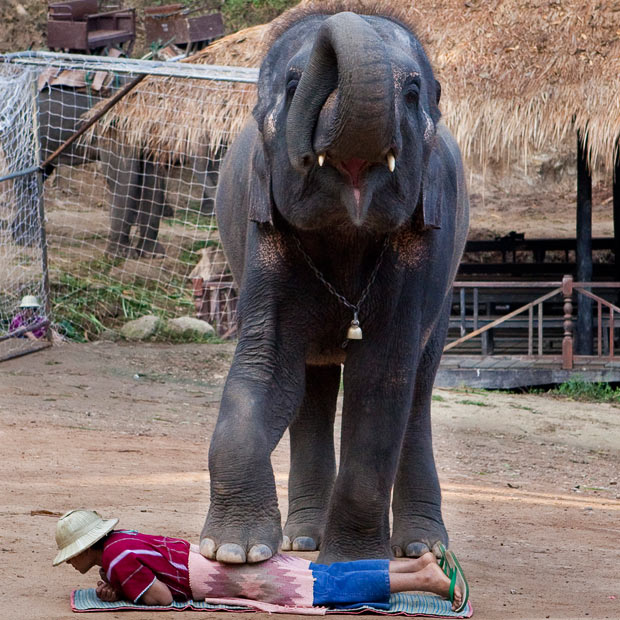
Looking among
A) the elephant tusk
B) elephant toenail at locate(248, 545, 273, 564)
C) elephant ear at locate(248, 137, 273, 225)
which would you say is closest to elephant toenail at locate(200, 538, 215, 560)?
elephant toenail at locate(248, 545, 273, 564)

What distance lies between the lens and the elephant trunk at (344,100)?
3.03m

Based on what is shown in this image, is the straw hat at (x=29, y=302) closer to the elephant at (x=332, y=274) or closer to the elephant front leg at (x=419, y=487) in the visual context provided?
the elephant front leg at (x=419, y=487)

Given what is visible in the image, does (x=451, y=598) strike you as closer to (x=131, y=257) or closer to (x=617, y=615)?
(x=617, y=615)

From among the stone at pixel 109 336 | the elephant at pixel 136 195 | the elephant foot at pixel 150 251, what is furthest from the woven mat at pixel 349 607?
the elephant foot at pixel 150 251

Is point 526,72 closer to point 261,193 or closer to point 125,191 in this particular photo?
point 125,191

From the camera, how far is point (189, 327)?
472 inches

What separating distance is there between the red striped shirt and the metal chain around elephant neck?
0.83m

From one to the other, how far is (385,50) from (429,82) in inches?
25.7

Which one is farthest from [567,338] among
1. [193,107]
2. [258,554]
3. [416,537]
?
[258,554]

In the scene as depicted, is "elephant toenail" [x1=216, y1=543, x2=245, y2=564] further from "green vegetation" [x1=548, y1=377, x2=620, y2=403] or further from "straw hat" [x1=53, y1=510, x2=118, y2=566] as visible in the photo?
"green vegetation" [x1=548, y1=377, x2=620, y2=403]

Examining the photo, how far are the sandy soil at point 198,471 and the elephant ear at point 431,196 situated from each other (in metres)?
1.21

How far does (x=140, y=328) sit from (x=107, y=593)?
8169 millimetres

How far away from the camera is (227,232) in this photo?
4852mm

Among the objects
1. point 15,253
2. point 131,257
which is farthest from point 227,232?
point 131,257
